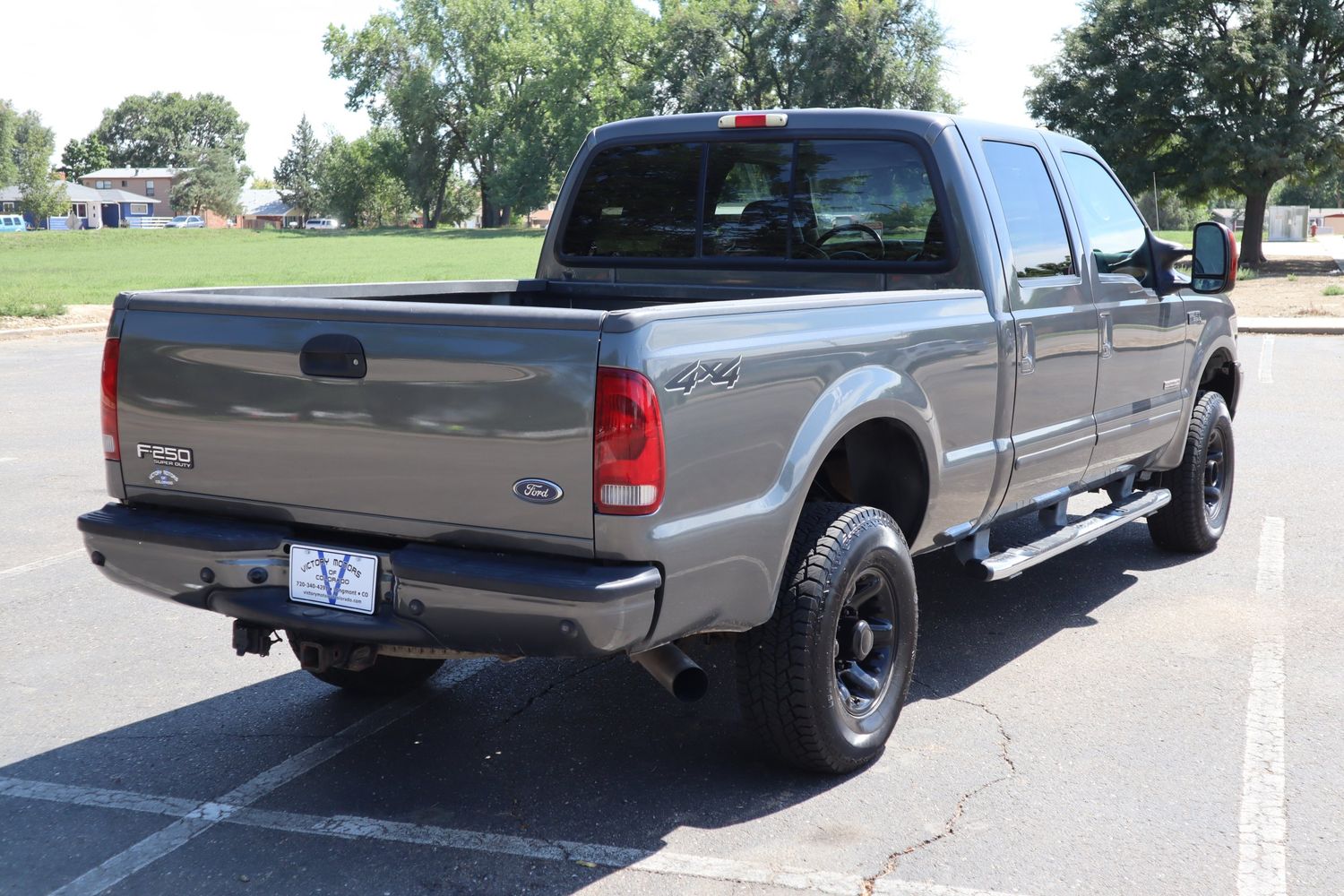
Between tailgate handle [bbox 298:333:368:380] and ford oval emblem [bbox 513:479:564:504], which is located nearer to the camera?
ford oval emblem [bbox 513:479:564:504]

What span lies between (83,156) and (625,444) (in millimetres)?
178826

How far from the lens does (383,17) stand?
94000 millimetres

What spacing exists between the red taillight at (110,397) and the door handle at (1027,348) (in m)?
3.01

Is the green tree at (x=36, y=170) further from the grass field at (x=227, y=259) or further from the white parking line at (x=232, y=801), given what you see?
the white parking line at (x=232, y=801)

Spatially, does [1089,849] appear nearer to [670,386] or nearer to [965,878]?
[965,878]

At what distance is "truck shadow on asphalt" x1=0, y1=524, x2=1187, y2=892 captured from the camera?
367 centimetres

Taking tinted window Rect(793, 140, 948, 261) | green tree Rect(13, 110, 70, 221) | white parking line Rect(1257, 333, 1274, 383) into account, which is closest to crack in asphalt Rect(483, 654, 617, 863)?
tinted window Rect(793, 140, 948, 261)

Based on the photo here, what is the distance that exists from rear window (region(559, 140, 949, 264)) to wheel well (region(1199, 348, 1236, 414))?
2.70 metres

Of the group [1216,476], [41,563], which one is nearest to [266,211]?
[41,563]

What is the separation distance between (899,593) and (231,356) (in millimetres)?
2119

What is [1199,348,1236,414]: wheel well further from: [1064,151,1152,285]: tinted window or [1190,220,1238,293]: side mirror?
[1064,151,1152,285]: tinted window

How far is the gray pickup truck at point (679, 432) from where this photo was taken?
10.5 feet

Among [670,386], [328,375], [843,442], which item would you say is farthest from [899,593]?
[328,375]

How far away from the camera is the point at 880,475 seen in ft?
14.8
